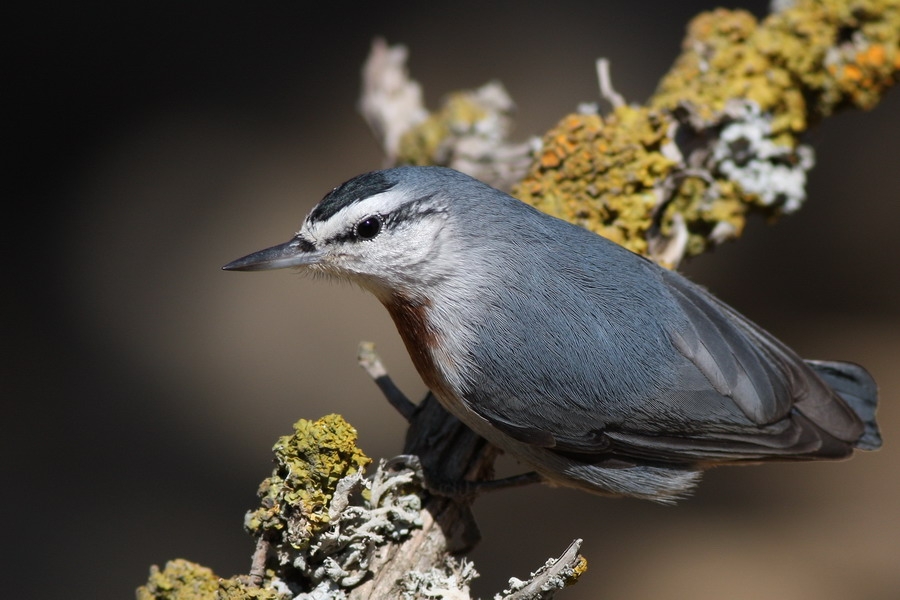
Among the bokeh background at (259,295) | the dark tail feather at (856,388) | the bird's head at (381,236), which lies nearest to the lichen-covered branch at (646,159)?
the bird's head at (381,236)

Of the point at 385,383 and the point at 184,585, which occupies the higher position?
the point at 385,383

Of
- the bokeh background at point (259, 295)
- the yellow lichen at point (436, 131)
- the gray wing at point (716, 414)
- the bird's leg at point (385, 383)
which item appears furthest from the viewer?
the bokeh background at point (259, 295)

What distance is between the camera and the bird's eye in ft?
7.06

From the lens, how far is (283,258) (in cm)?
222

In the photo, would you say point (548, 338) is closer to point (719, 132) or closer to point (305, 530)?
point (305, 530)

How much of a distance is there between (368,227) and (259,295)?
265cm

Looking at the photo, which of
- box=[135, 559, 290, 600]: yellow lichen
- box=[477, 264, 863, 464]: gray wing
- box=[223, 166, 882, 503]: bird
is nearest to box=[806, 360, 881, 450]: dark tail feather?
box=[477, 264, 863, 464]: gray wing

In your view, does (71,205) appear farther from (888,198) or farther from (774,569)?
(888,198)

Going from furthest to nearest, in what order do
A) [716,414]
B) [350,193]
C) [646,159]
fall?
[646,159], [716,414], [350,193]

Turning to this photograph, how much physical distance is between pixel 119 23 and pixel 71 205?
3.82 ft

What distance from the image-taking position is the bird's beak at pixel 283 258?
7.21 feet

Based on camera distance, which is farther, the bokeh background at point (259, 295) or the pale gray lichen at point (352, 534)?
the bokeh background at point (259, 295)

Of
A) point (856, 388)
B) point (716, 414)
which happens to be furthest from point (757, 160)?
point (716, 414)

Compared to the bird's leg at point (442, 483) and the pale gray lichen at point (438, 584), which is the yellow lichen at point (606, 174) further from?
the pale gray lichen at point (438, 584)
